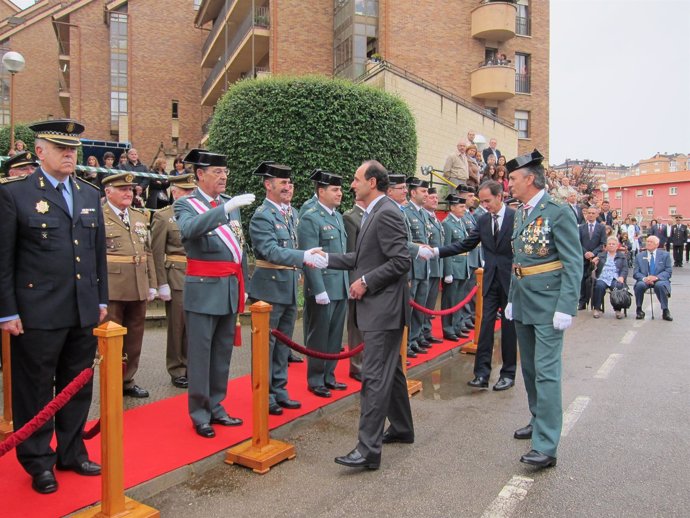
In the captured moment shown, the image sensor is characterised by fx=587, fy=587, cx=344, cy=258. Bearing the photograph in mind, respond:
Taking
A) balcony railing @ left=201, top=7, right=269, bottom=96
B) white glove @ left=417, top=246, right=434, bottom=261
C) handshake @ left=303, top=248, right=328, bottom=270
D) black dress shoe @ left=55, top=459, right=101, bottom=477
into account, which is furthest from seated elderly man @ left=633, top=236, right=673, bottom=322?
balcony railing @ left=201, top=7, right=269, bottom=96

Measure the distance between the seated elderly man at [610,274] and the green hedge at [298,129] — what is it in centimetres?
530

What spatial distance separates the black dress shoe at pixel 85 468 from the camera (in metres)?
4.04

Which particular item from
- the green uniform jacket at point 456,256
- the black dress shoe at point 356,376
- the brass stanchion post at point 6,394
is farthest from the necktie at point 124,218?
the green uniform jacket at point 456,256

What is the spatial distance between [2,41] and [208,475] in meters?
44.3

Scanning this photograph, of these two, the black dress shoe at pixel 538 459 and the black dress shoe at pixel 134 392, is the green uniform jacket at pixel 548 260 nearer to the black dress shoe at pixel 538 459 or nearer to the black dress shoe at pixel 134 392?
the black dress shoe at pixel 538 459

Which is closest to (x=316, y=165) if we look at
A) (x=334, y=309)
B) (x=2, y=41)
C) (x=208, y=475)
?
(x=334, y=309)

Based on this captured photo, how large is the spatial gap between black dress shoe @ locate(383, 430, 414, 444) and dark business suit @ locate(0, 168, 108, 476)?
7.68 feet

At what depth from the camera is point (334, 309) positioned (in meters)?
6.29

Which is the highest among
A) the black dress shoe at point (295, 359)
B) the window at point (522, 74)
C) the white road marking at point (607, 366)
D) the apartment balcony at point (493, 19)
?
the apartment balcony at point (493, 19)

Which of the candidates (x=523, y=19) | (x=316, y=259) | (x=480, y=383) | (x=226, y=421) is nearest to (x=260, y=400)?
(x=226, y=421)

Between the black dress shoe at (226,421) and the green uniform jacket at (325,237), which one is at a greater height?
the green uniform jacket at (325,237)

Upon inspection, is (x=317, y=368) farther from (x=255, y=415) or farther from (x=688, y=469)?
(x=688, y=469)

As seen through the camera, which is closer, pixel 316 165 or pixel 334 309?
pixel 334 309

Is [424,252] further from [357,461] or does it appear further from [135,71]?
[135,71]
